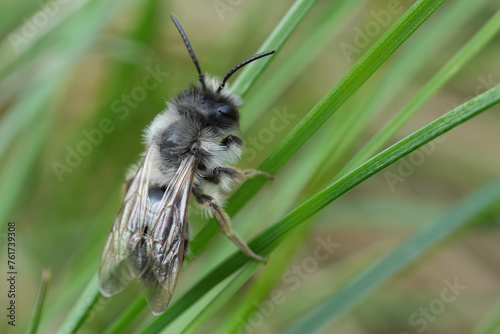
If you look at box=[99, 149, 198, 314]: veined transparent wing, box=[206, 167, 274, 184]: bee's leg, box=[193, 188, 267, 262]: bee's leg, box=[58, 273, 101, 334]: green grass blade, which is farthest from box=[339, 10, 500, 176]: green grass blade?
box=[58, 273, 101, 334]: green grass blade

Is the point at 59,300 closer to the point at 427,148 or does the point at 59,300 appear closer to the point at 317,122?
the point at 317,122

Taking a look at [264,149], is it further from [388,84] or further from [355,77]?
[355,77]

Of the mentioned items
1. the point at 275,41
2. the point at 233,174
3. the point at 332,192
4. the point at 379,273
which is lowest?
the point at 233,174

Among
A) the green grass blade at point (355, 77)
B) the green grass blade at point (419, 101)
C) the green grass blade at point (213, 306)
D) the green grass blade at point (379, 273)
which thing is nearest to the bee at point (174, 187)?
the green grass blade at point (213, 306)

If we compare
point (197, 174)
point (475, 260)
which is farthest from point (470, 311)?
point (197, 174)

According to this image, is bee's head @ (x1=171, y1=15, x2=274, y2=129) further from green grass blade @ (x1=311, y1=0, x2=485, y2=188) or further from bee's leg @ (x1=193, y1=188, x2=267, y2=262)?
green grass blade @ (x1=311, y1=0, x2=485, y2=188)

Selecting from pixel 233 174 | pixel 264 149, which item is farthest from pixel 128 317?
pixel 264 149

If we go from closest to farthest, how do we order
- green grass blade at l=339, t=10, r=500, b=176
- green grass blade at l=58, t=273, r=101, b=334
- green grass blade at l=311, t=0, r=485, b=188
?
green grass blade at l=58, t=273, r=101, b=334
green grass blade at l=339, t=10, r=500, b=176
green grass blade at l=311, t=0, r=485, b=188
